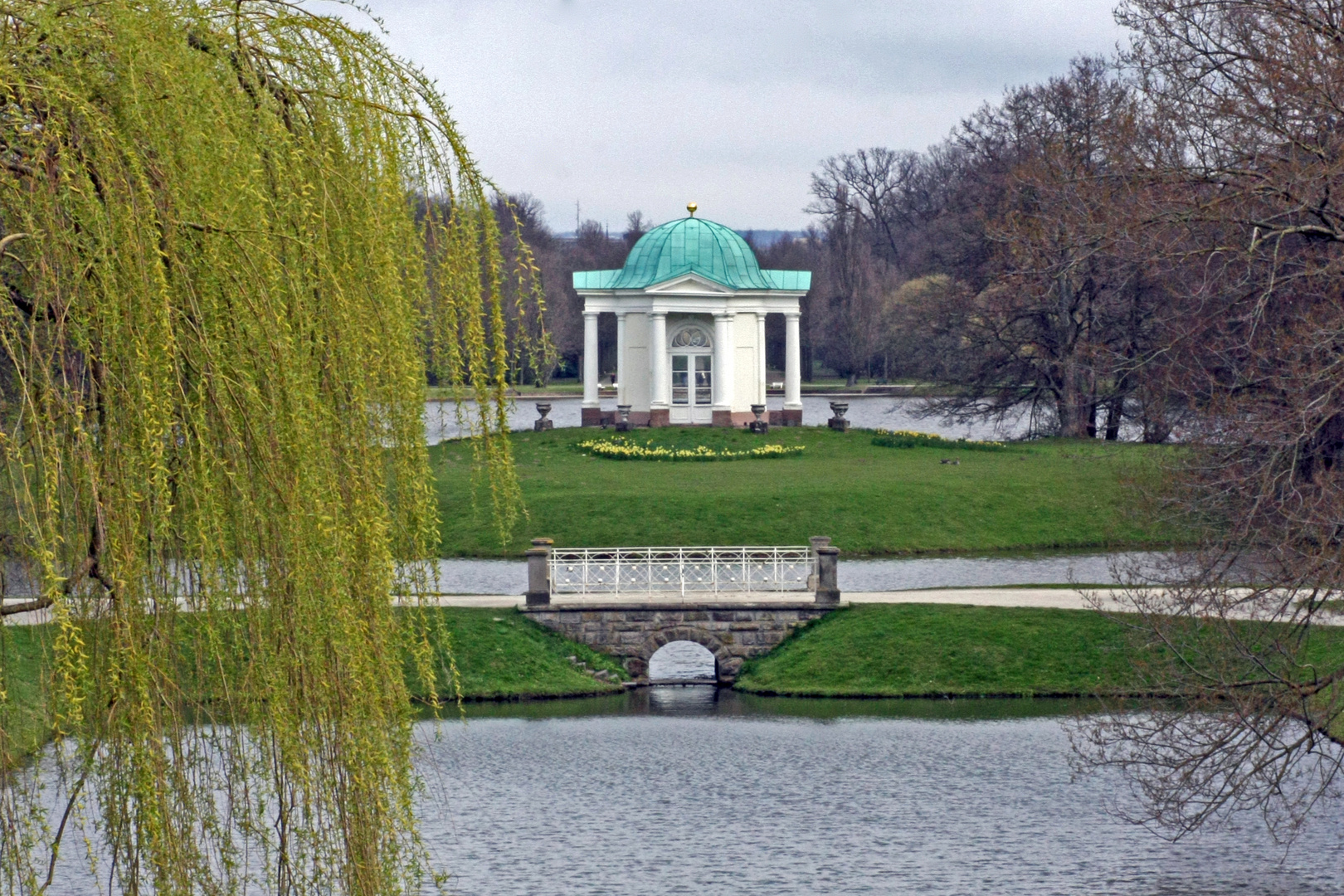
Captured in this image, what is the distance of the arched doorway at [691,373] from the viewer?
50.0m

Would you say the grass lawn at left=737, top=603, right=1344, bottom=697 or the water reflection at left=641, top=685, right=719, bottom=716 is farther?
the grass lawn at left=737, top=603, right=1344, bottom=697

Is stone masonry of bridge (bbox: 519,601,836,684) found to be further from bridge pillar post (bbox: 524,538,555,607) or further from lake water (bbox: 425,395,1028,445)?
lake water (bbox: 425,395,1028,445)

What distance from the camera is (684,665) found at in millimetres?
26891

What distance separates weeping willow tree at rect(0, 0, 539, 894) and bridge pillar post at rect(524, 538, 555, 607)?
56.4ft

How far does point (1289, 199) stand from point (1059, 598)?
1125cm

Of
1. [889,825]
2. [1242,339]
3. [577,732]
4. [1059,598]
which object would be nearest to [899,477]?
[1059,598]

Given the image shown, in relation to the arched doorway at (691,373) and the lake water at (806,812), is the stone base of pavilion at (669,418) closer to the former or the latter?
the arched doorway at (691,373)

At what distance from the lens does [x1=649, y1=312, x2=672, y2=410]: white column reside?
162ft

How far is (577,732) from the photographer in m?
21.3

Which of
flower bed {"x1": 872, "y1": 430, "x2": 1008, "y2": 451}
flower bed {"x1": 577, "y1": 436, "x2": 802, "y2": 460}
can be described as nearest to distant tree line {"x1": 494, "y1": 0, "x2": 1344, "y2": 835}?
flower bed {"x1": 577, "y1": 436, "x2": 802, "y2": 460}

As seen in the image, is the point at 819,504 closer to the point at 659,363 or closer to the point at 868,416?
the point at 659,363

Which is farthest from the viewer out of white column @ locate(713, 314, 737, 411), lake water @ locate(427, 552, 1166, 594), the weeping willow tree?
white column @ locate(713, 314, 737, 411)

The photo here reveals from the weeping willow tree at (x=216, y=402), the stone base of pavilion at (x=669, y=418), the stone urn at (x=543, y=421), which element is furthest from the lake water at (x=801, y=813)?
the stone urn at (x=543, y=421)

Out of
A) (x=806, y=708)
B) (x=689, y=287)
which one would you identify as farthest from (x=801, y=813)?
(x=689, y=287)
